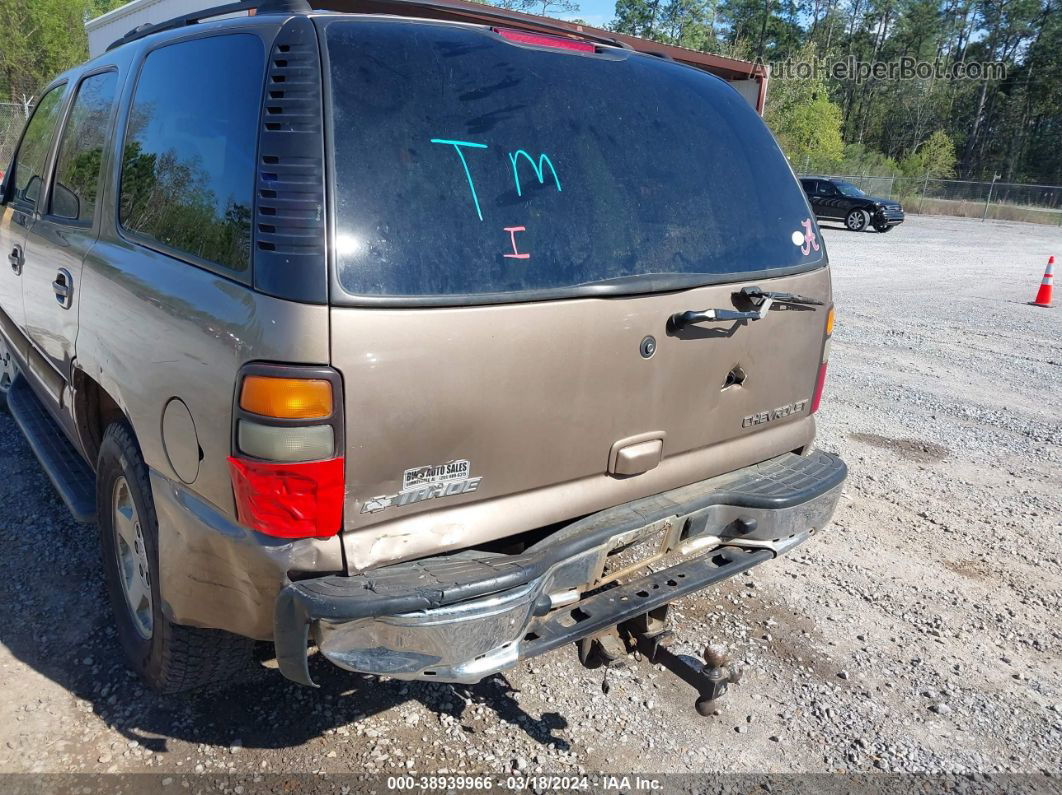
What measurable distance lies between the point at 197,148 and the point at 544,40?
1116 millimetres

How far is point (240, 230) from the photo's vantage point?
Result: 2102 mm

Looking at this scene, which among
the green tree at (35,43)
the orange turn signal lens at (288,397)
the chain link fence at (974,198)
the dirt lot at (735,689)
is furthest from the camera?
the chain link fence at (974,198)

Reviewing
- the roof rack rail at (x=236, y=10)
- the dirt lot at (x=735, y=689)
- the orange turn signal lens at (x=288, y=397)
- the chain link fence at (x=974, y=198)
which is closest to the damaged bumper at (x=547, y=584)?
the orange turn signal lens at (x=288, y=397)

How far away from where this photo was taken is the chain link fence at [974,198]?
3919 centimetres

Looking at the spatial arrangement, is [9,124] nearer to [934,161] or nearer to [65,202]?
[65,202]

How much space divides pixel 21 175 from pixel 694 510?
376 cm

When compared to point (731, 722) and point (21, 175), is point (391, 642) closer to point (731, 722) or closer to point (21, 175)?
point (731, 722)

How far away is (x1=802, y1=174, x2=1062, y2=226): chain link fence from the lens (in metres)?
39.2

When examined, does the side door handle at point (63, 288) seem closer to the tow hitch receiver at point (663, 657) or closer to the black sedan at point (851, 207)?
the tow hitch receiver at point (663, 657)

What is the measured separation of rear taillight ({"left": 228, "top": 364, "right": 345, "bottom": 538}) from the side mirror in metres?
1.70

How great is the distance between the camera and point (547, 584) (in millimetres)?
2295

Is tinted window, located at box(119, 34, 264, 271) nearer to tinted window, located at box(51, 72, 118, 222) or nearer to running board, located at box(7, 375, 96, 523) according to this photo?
tinted window, located at box(51, 72, 118, 222)

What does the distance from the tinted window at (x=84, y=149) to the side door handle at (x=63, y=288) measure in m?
0.22

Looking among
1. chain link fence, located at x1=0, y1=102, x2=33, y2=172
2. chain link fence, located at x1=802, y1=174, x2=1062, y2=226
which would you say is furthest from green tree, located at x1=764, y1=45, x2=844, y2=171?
chain link fence, located at x1=0, y1=102, x2=33, y2=172
